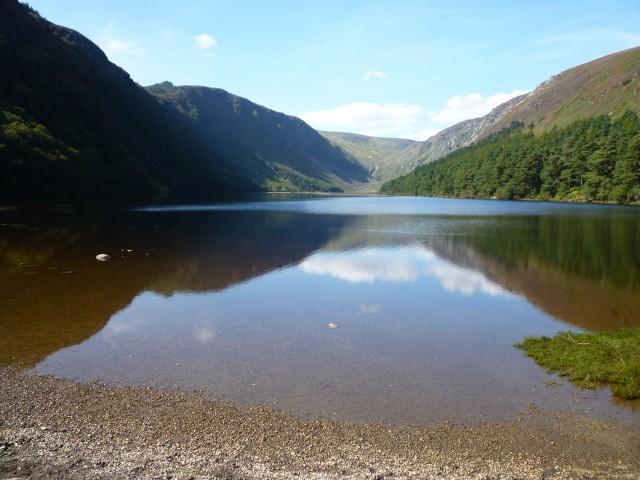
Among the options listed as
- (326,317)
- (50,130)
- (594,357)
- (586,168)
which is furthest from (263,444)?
(586,168)

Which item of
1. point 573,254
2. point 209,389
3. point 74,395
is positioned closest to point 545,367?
point 209,389

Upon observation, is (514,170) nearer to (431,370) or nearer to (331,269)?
(331,269)

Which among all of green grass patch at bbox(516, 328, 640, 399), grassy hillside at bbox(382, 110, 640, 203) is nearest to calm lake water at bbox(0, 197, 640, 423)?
green grass patch at bbox(516, 328, 640, 399)

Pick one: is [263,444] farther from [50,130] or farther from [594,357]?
[50,130]

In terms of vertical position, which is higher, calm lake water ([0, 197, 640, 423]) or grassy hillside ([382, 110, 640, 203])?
grassy hillside ([382, 110, 640, 203])

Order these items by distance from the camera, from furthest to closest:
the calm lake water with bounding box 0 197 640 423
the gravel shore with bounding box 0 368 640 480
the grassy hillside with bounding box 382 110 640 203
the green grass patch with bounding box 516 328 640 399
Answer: the grassy hillside with bounding box 382 110 640 203 < the green grass patch with bounding box 516 328 640 399 < the calm lake water with bounding box 0 197 640 423 < the gravel shore with bounding box 0 368 640 480

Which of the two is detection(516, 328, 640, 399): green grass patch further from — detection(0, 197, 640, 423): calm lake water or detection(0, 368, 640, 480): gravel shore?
detection(0, 368, 640, 480): gravel shore

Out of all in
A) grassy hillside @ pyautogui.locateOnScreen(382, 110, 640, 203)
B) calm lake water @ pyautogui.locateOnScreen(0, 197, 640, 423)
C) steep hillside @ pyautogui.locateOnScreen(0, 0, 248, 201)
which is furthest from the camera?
grassy hillside @ pyautogui.locateOnScreen(382, 110, 640, 203)

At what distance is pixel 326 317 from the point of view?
2530 centimetres

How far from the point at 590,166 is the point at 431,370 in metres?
162

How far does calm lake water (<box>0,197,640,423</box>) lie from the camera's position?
15945 mm

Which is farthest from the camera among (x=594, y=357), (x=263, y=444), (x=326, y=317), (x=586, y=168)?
(x=586, y=168)

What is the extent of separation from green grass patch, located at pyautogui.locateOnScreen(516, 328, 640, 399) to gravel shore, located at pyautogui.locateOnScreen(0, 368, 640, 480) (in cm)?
296

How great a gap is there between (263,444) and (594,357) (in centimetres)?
1366
